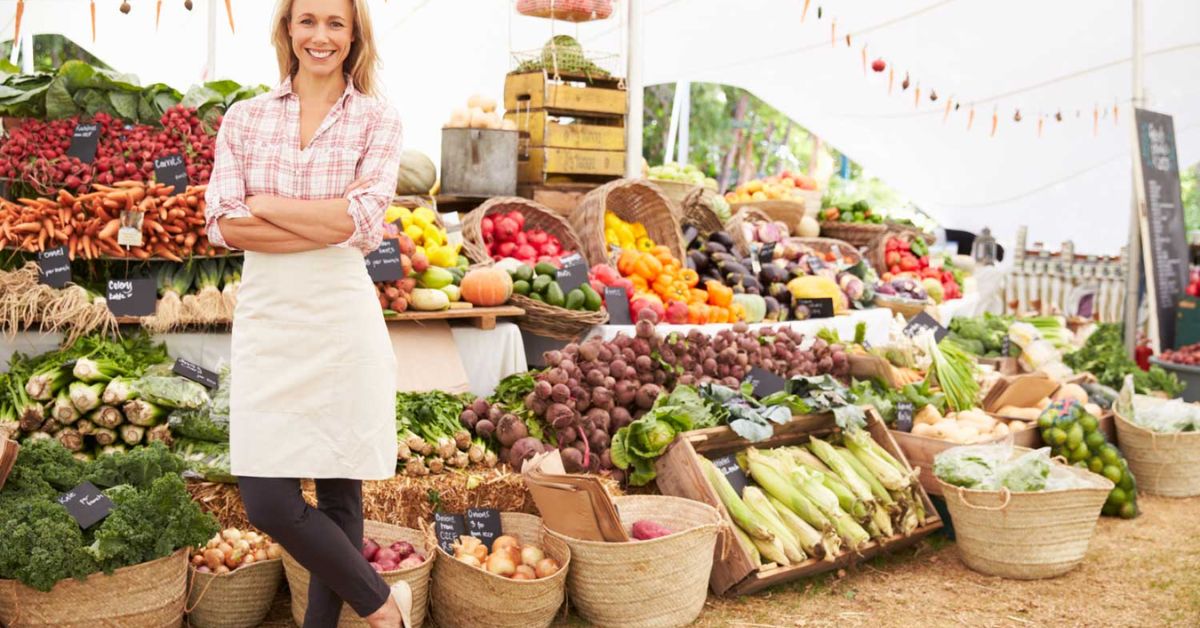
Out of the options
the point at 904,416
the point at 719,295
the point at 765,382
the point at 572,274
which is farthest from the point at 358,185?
the point at 719,295

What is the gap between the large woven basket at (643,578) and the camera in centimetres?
307

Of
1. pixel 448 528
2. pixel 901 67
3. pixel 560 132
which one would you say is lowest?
pixel 448 528

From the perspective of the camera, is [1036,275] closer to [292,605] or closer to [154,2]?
[154,2]

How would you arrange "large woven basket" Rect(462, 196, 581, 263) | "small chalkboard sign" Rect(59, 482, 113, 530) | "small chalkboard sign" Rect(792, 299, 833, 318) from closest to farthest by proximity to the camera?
"small chalkboard sign" Rect(59, 482, 113, 530) → "large woven basket" Rect(462, 196, 581, 263) → "small chalkboard sign" Rect(792, 299, 833, 318)

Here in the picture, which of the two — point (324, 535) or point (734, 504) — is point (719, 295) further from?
point (324, 535)

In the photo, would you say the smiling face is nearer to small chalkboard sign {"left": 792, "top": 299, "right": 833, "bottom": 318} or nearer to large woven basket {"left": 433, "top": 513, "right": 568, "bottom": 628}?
large woven basket {"left": 433, "top": 513, "right": 568, "bottom": 628}

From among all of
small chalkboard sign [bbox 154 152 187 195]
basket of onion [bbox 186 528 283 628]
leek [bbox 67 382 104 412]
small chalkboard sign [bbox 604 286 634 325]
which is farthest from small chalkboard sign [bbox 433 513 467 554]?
small chalkboard sign [bbox 604 286 634 325]

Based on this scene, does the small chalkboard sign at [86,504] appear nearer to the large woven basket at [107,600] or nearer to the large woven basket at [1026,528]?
the large woven basket at [107,600]

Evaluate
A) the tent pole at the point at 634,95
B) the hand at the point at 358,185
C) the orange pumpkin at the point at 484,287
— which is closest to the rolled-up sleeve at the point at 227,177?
the hand at the point at 358,185

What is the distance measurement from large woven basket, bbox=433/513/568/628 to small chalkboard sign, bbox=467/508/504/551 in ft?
0.85

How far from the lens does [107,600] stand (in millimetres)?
2688

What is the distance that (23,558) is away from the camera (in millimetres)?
2578

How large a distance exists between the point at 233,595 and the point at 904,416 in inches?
106

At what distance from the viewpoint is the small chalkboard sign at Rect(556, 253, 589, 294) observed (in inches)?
187
